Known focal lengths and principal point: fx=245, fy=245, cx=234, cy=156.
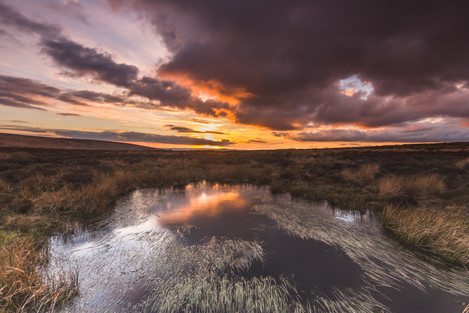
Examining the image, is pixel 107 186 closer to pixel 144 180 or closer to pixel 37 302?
pixel 144 180

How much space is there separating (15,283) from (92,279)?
1.39 m

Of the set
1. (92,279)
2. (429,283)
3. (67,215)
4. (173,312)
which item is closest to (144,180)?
(67,215)

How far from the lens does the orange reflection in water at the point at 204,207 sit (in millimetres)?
10162

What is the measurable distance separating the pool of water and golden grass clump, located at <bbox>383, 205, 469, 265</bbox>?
0.58 meters

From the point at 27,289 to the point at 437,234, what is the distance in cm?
1049

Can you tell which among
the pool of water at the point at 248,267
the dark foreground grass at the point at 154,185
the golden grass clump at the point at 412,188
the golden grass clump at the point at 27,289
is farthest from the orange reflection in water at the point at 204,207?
the golden grass clump at the point at 412,188

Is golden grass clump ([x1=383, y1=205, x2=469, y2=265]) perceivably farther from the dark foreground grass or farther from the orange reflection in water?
the orange reflection in water

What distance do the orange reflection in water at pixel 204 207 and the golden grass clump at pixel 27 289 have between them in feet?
15.3

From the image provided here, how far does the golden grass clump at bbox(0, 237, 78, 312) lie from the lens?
4.17 metres

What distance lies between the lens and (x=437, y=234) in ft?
24.8

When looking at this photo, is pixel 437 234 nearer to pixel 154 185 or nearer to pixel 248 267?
pixel 248 267

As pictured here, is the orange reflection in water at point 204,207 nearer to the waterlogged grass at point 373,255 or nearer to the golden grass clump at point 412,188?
the waterlogged grass at point 373,255

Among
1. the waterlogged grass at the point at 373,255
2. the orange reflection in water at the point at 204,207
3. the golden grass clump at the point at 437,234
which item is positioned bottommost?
the orange reflection in water at the point at 204,207

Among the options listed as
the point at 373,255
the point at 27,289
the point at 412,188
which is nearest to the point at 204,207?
the point at 373,255
